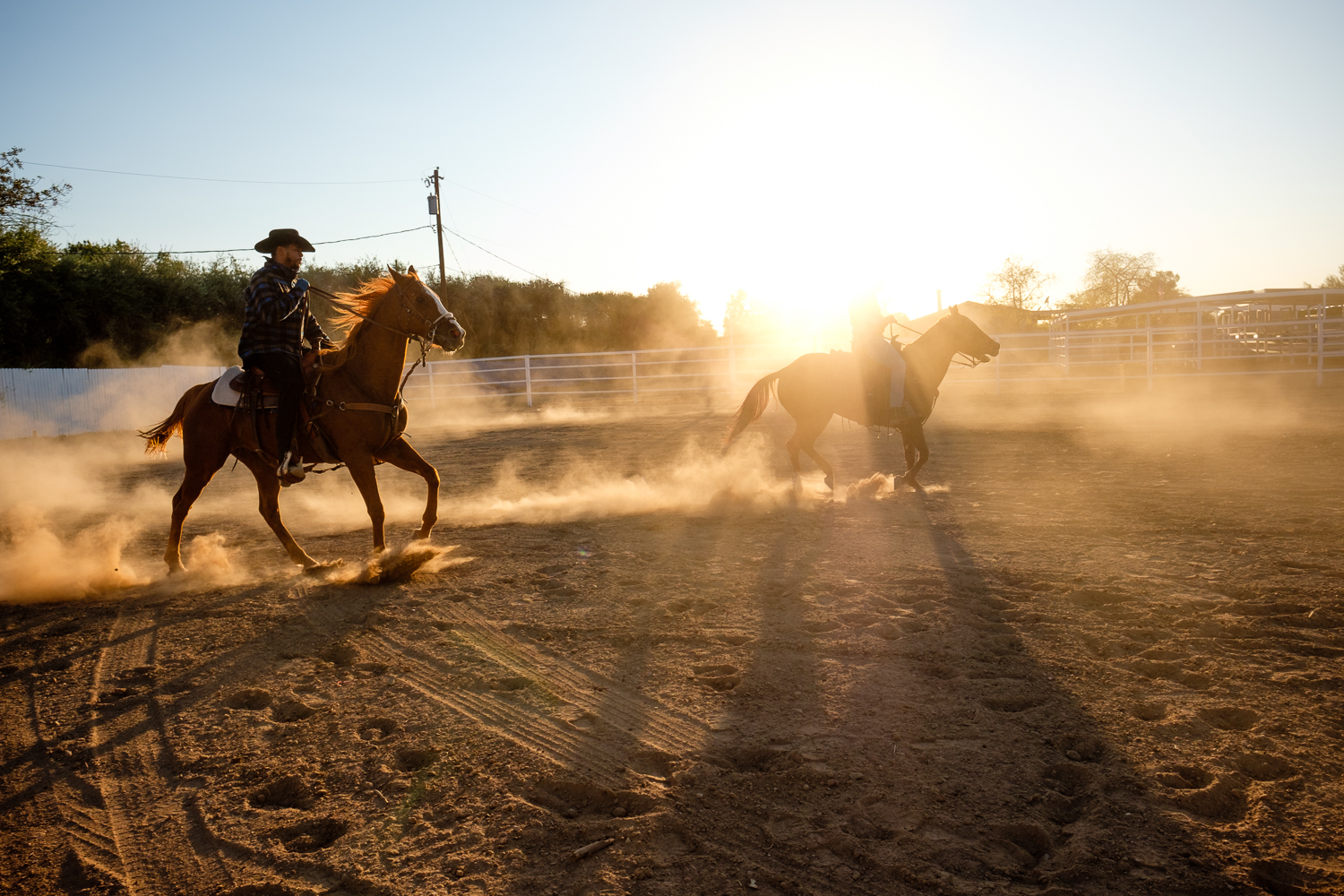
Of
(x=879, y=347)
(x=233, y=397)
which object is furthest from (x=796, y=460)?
(x=233, y=397)

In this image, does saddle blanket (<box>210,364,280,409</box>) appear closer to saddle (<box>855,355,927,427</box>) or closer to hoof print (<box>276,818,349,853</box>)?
hoof print (<box>276,818,349,853</box>)

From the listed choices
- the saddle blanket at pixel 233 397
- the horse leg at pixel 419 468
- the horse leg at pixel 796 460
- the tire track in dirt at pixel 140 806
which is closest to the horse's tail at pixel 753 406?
the horse leg at pixel 796 460

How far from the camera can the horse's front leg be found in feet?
18.6

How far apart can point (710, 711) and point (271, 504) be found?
432 centimetres

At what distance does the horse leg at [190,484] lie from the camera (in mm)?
5844

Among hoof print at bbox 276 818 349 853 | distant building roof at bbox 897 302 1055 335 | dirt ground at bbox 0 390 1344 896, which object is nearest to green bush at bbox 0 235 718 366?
dirt ground at bbox 0 390 1344 896

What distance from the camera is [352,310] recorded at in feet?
19.8

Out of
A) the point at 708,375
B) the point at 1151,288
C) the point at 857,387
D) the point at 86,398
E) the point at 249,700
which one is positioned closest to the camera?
the point at 249,700

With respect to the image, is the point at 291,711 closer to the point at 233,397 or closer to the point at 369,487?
the point at 369,487

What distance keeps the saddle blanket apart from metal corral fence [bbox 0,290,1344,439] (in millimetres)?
14039

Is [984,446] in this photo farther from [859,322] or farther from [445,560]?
[445,560]

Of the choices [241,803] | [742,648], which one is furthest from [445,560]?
[241,803]

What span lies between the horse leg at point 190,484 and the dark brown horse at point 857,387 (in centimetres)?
502

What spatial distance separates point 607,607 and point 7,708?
2900 mm
